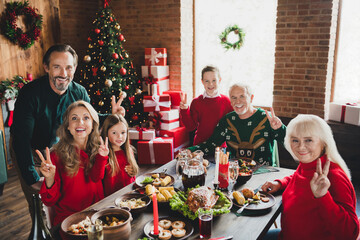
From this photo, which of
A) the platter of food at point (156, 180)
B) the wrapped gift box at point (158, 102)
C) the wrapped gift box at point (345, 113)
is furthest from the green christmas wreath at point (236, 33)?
the platter of food at point (156, 180)

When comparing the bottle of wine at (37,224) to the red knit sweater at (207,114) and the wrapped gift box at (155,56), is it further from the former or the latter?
the wrapped gift box at (155,56)

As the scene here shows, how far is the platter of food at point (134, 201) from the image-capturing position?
1.59 meters

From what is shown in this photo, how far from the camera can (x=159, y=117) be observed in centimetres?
455

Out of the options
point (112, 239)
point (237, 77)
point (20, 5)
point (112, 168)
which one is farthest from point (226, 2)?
point (112, 239)

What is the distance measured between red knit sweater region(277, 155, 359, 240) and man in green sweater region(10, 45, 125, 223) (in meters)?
1.37

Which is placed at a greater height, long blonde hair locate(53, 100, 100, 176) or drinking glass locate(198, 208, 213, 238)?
long blonde hair locate(53, 100, 100, 176)

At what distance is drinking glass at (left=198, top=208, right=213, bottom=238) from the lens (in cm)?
139

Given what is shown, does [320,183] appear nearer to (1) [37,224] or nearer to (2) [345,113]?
(1) [37,224]

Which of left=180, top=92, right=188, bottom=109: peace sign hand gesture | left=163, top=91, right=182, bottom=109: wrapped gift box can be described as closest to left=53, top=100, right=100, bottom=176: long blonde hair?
left=180, top=92, right=188, bottom=109: peace sign hand gesture

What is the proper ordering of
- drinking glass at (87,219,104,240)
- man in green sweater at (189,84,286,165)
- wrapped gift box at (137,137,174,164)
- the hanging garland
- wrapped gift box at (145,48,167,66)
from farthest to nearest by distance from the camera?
1. wrapped gift box at (145,48,167,66)
2. wrapped gift box at (137,137,174,164)
3. the hanging garland
4. man in green sweater at (189,84,286,165)
5. drinking glass at (87,219,104,240)

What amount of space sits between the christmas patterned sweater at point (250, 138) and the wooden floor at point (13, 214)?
180 centimetres

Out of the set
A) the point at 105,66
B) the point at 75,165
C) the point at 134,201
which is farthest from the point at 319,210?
the point at 105,66

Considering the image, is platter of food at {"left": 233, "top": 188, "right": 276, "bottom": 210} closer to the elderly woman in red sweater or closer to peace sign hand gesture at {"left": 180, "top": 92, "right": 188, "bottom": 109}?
the elderly woman in red sweater

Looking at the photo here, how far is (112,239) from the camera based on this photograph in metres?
1.30
